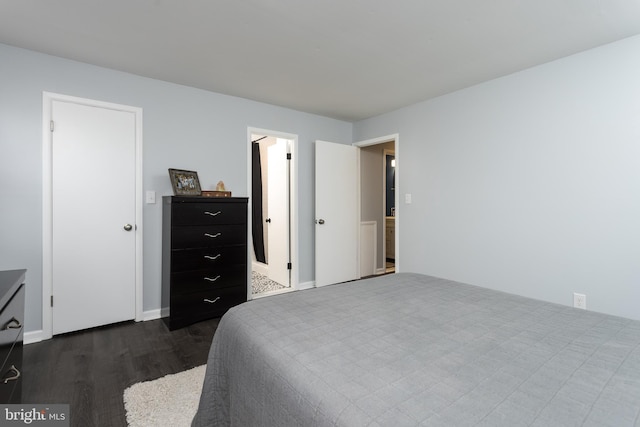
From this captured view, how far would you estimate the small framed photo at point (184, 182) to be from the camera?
304cm

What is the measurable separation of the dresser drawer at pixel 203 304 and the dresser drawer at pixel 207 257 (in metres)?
0.27

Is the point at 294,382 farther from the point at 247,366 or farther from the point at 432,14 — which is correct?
the point at 432,14

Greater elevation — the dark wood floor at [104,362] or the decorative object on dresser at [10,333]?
the decorative object on dresser at [10,333]

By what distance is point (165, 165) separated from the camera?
10.2 ft

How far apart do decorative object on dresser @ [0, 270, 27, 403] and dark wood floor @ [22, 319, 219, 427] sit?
412 mm

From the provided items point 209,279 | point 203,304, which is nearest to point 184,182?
point 209,279

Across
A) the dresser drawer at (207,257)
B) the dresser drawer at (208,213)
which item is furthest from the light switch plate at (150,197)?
the dresser drawer at (207,257)

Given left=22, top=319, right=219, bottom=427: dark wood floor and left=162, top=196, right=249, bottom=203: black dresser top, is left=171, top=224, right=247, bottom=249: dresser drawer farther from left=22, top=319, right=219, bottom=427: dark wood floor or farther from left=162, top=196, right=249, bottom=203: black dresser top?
left=22, top=319, right=219, bottom=427: dark wood floor

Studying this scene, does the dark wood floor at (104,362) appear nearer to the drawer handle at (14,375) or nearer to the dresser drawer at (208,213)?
the drawer handle at (14,375)

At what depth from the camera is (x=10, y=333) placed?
130 cm

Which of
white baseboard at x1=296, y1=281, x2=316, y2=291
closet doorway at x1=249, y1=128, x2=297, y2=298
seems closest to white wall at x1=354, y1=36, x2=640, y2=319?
white baseboard at x1=296, y1=281, x2=316, y2=291

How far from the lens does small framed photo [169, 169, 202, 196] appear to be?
119 inches

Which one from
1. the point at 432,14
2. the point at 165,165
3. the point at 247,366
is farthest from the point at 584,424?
the point at 165,165

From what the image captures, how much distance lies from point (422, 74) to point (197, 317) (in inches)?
127
